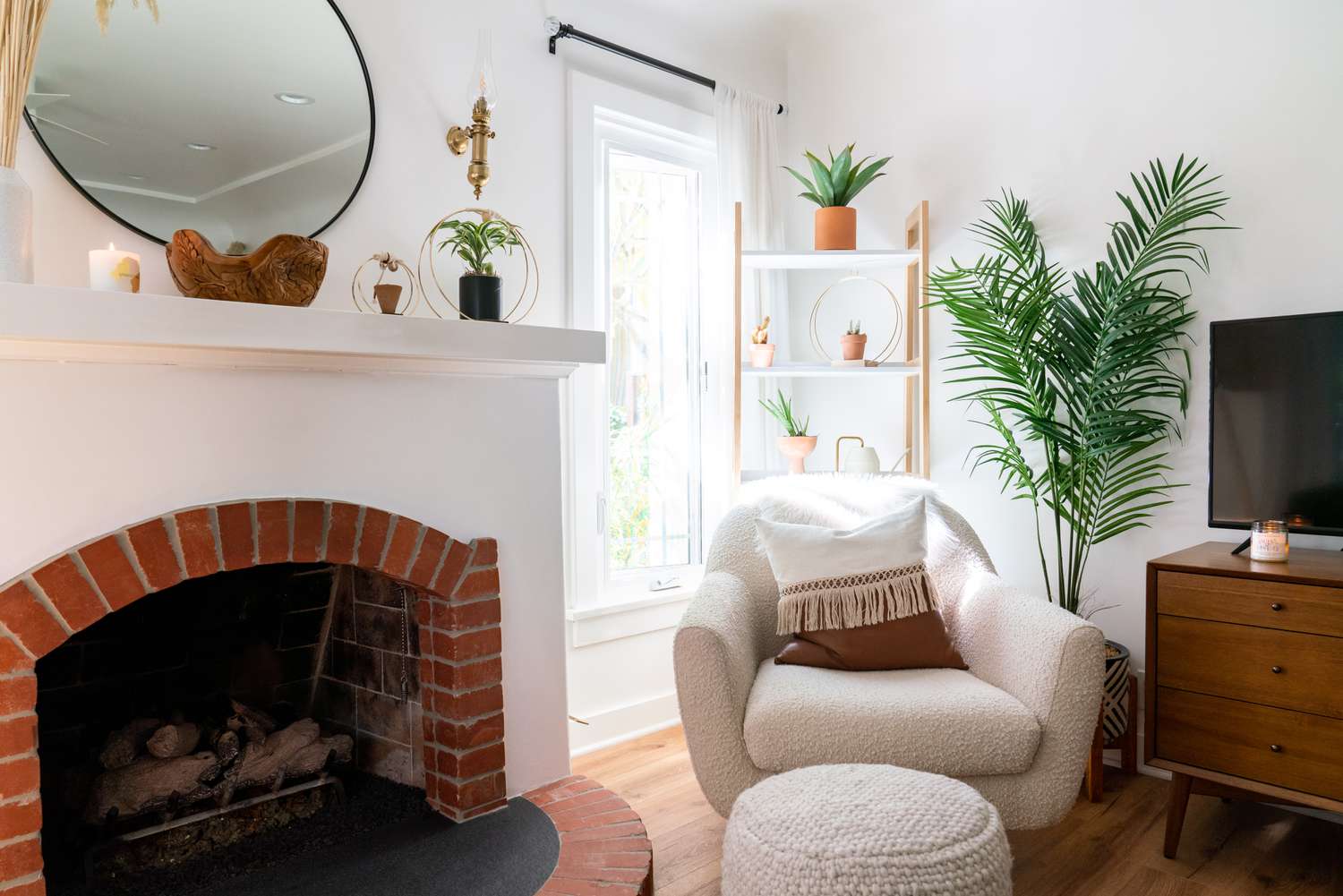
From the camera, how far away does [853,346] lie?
3.05 meters

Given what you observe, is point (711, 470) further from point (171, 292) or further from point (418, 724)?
point (171, 292)

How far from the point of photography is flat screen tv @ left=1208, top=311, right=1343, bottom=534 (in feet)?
7.04

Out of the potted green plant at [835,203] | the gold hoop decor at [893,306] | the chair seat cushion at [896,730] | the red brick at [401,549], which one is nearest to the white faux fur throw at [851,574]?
the chair seat cushion at [896,730]

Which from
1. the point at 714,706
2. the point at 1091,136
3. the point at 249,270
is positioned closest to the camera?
the point at 249,270

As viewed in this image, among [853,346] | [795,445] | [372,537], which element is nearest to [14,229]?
[372,537]

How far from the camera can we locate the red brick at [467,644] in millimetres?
2020

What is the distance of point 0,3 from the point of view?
1.55 metres

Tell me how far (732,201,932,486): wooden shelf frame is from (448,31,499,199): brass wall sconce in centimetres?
102

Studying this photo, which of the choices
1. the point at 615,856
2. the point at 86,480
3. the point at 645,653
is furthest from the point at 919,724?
the point at 86,480

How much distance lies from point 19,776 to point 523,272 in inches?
70.2

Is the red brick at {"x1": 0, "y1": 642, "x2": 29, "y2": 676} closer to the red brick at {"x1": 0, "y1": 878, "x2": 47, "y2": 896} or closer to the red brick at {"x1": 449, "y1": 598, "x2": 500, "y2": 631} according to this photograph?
the red brick at {"x1": 0, "y1": 878, "x2": 47, "y2": 896}

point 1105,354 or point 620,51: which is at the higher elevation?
point 620,51

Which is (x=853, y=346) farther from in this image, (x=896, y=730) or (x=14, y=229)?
(x=14, y=229)

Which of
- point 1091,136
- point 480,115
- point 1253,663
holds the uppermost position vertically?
point 1091,136
